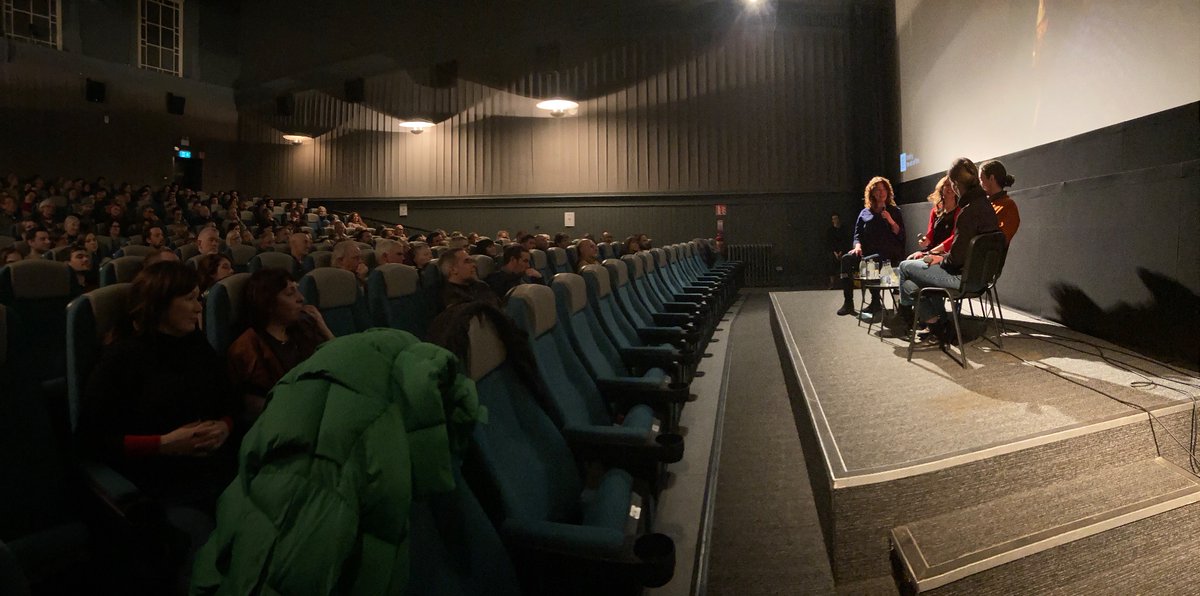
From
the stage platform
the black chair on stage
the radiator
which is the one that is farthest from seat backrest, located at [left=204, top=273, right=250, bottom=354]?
the radiator

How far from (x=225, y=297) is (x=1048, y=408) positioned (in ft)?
9.67

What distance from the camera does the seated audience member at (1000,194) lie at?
3387 mm

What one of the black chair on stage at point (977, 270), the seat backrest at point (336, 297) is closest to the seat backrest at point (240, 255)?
the seat backrest at point (336, 297)

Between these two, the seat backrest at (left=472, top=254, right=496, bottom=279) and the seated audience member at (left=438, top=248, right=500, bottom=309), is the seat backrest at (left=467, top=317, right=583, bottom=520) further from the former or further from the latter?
the seat backrest at (left=472, top=254, right=496, bottom=279)

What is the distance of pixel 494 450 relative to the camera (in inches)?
55.6

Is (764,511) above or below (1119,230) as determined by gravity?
below

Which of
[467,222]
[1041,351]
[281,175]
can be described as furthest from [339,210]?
[1041,351]

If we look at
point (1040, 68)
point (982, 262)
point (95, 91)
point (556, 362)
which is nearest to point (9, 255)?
point (556, 362)

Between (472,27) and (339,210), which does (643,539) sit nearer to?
(472,27)

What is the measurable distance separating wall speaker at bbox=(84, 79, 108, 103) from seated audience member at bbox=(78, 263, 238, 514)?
41.0ft

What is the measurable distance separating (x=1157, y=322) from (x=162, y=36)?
1583 centimetres

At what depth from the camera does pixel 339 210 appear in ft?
41.9

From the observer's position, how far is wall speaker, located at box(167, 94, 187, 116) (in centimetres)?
1216

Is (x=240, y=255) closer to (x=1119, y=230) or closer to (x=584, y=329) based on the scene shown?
(x=584, y=329)
